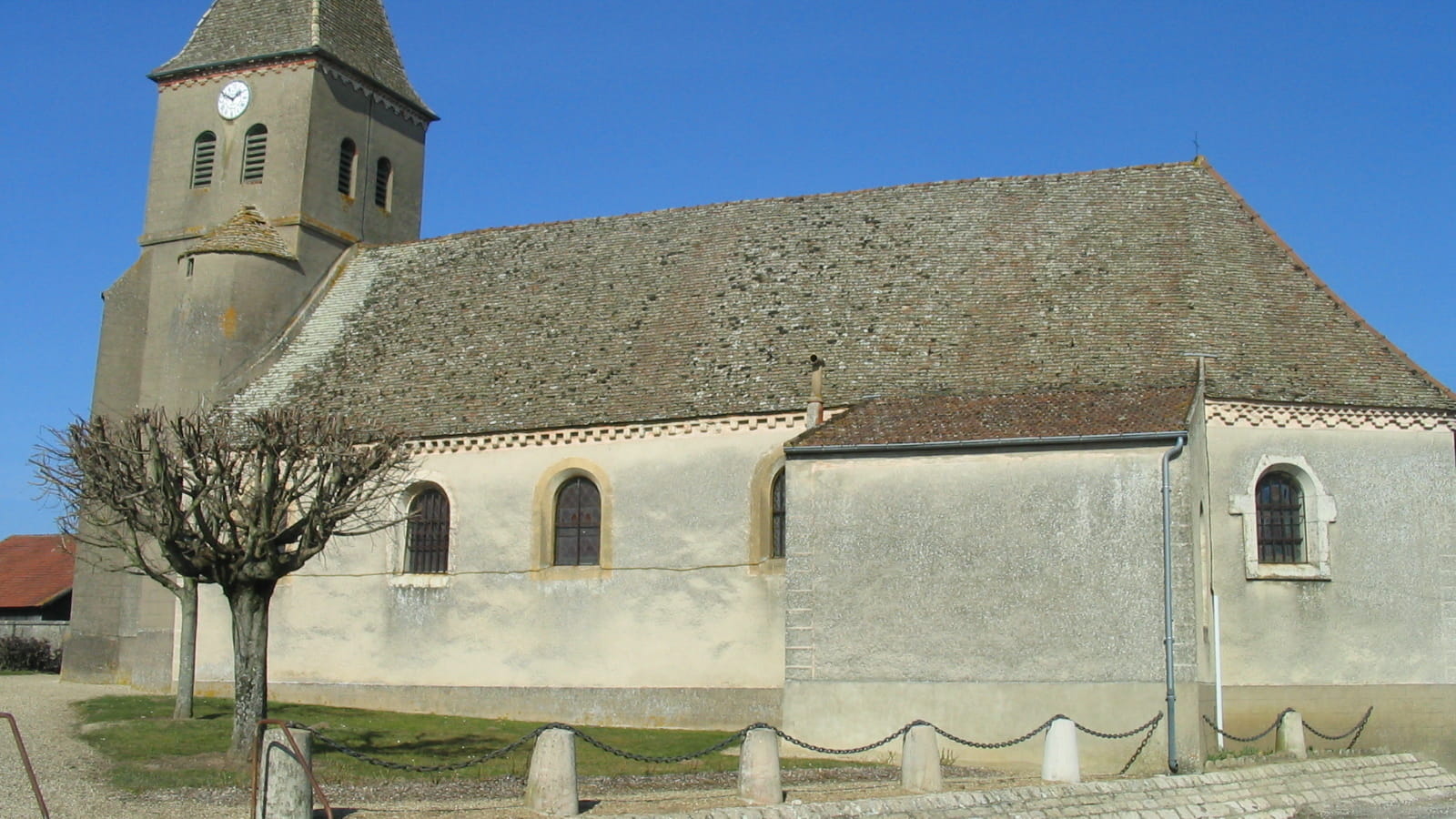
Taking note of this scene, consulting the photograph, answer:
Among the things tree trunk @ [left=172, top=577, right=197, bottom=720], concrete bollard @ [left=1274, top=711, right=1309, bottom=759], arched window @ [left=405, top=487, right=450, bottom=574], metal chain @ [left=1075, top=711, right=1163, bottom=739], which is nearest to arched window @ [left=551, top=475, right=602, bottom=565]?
arched window @ [left=405, top=487, right=450, bottom=574]

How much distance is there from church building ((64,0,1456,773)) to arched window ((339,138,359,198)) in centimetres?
17

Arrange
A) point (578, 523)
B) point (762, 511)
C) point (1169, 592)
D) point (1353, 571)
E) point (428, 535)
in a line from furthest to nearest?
point (428, 535)
point (578, 523)
point (762, 511)
point (1353, 571)
point (1169, 592)

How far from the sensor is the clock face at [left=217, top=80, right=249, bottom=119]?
100 ft

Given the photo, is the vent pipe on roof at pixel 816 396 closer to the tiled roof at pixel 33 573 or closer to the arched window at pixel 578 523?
the arched window at pixel 578 523

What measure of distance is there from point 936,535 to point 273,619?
13.1 meters

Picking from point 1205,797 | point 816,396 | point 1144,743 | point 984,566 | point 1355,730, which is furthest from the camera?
point 816,396

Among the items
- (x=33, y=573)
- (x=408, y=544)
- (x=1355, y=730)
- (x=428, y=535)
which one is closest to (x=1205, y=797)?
(x=1355, y=730)

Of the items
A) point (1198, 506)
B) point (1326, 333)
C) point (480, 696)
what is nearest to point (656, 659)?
point (480, 696)

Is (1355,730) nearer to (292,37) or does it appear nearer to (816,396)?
(816,396)

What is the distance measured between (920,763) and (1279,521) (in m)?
8.90

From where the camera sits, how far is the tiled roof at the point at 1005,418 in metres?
18.8

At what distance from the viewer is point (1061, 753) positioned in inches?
612

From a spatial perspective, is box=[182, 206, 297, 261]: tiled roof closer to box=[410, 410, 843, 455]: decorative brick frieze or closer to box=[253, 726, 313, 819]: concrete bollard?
box=[410, 410, 843, 455]: decorative brick frieze

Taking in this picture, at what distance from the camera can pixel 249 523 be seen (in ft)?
55.2
